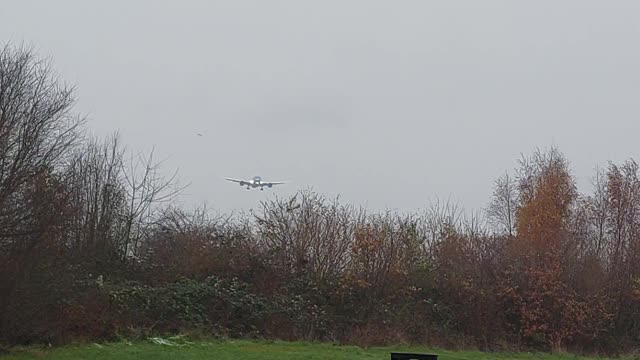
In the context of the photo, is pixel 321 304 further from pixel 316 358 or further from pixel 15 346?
pixel 15 346

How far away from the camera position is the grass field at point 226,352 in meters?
19.1

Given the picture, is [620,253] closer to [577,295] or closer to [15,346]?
[577,295]

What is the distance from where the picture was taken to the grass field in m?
19.1

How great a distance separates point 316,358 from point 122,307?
764cm

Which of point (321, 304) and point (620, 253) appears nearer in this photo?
point (321, 304)

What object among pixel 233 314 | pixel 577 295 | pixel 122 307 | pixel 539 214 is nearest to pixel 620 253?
pixel 577 295

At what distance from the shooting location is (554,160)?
129 ft

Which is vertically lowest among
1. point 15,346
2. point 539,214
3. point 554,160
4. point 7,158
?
point 15,346

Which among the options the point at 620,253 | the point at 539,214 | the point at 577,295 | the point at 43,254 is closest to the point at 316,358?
the point at 43,254

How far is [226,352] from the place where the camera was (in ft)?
67.5

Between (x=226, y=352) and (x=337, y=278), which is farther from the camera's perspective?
(x=337, y=278)

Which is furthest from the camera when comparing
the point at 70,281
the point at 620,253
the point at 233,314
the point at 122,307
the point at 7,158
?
the point at 620,253

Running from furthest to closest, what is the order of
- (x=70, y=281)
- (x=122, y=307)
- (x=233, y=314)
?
1. (x=233, y=314)
2. (x=122, y=307)
3. (x=70, y=281)

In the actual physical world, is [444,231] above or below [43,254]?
above
